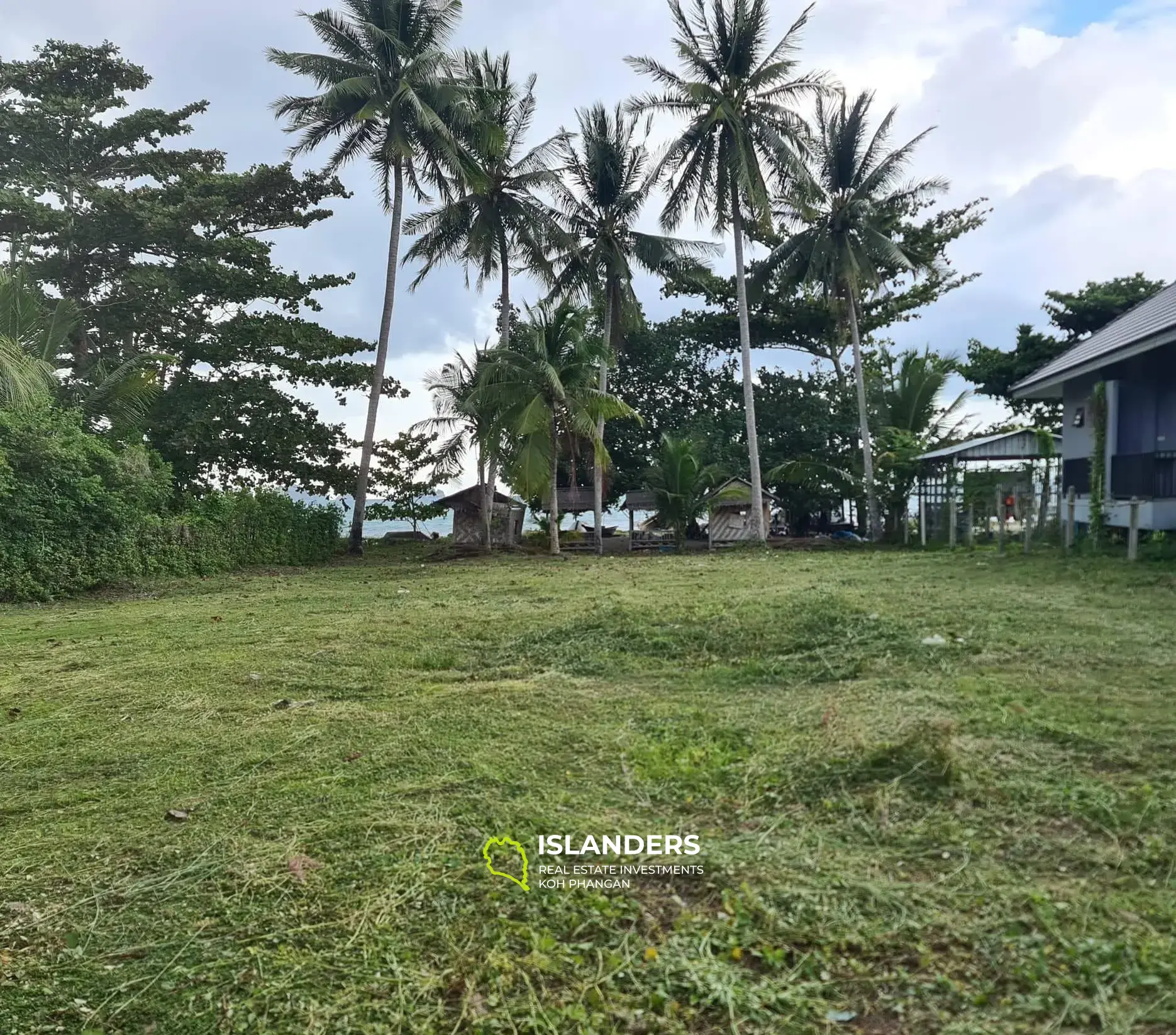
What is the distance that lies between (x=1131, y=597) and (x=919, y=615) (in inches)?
97.0

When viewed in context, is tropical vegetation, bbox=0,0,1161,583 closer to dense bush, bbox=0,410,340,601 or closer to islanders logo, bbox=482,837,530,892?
dense bush, bbox=0,410,340,601

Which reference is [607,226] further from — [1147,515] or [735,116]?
[1147,515]

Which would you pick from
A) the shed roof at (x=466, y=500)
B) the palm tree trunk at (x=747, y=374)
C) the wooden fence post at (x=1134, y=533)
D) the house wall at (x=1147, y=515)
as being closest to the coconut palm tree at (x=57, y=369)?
the shed roof at (x=466, y=500)

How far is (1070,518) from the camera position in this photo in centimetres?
1212

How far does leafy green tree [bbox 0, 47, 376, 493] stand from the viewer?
1770 cm

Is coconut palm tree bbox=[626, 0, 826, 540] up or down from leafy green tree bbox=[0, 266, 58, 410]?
up

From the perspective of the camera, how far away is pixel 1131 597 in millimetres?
7297

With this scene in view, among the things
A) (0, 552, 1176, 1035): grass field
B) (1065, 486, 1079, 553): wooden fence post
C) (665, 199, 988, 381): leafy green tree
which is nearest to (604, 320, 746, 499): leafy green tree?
(665, 199, 988, 381): leafy green tree

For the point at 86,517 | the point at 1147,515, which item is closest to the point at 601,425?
the point at 86,517

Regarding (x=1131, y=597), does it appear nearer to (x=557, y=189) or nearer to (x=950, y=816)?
(x=950, y=816)

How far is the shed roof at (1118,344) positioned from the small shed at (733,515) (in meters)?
8.91

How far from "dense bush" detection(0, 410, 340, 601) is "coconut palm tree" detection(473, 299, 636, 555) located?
6.34 metres

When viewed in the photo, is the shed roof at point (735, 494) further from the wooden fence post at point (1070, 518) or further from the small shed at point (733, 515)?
the wooden fence post at point (1070, 518)

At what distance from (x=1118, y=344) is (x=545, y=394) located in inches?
435
